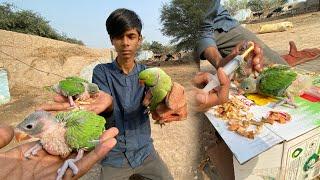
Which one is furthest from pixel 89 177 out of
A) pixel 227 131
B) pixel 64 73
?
pixel 64 73

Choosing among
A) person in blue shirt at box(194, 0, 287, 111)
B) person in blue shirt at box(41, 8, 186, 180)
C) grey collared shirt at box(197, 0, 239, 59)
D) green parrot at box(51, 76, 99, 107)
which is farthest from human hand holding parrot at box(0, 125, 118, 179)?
grey collared shirt at box(197, 0, 239, 59)

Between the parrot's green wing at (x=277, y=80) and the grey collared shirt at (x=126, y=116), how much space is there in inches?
37.4

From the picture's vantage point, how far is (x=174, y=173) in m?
4.09

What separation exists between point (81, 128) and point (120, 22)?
89 cm

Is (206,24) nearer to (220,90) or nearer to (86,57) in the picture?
(220,90)

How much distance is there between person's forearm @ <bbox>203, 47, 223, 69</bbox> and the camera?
10.9 feet

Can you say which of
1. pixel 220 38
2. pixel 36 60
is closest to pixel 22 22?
pixel 36 60

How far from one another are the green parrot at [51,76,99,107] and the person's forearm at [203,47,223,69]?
4.66 ft

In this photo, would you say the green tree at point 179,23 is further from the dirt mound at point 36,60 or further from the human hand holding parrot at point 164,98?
the human hand holding parrot at point 164,98

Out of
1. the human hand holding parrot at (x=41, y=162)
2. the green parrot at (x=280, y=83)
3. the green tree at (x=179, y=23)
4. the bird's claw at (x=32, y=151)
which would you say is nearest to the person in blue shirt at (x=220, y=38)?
the green parrot at (x=280, y=83)

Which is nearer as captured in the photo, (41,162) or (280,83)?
(41,162)

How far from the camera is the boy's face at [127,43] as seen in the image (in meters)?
2.43

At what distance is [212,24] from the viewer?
3.77m

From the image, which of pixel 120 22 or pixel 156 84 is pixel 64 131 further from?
pixel 120 22
